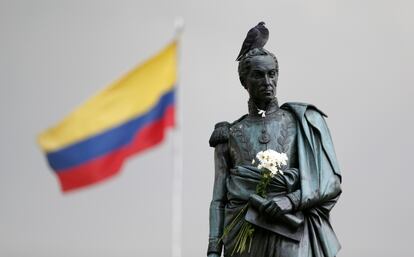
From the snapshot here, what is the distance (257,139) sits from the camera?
24.9 metres

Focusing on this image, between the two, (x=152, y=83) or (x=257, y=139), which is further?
(x=152, y=83)

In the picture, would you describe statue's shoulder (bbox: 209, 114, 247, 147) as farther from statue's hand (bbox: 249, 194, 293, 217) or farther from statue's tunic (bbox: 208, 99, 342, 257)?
statue's hand (bbox: 249, 194, 293, 217)

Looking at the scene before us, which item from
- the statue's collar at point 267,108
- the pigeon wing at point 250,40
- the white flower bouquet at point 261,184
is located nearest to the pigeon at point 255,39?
the pigeon wing at point 250,40

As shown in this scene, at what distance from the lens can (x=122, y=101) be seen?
146 ft

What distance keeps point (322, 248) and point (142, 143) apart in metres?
19.6

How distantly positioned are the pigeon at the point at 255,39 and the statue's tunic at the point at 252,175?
30.3 inches

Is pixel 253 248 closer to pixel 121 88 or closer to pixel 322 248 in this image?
pixel 322 248

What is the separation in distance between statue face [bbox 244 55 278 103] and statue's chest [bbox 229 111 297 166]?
0.35 meters

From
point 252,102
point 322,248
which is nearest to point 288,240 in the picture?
point 322,248

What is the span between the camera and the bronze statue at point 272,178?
2422 centimetres

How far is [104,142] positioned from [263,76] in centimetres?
2004

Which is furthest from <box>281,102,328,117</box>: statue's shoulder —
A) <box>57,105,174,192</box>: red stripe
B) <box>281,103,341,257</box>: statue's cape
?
<box>57,105,174,192</box>: red stripe

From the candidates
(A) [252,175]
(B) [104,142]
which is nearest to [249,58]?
(A) [252,175]

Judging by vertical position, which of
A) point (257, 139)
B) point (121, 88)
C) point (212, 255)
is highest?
point (121, 88)
